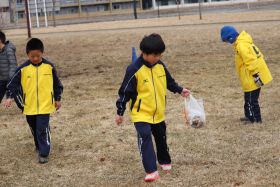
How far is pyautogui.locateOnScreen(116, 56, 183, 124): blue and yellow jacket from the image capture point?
16.8 feet

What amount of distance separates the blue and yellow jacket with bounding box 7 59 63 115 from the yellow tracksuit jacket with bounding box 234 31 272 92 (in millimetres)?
2605

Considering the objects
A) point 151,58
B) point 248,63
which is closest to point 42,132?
point 151,58

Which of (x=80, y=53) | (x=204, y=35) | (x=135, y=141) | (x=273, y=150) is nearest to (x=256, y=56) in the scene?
(x=273, y=150)

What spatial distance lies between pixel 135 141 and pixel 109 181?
147cm

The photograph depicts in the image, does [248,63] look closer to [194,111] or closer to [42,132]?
[194,111]

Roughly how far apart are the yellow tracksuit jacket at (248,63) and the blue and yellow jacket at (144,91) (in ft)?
6.87

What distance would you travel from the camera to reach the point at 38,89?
6.12 m

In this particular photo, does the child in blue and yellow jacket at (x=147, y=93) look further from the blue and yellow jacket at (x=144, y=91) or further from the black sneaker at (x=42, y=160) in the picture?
the black sneaker at (x=42, y=160)

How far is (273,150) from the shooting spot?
19.9ft

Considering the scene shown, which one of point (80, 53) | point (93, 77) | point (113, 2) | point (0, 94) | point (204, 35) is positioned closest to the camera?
point (0, 94)

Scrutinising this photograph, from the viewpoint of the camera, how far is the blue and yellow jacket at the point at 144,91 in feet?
16.8

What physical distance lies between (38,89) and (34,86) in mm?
59

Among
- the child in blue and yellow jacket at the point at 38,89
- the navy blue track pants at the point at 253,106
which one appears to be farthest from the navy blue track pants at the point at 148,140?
the navy blue track pants at the point at 253,106

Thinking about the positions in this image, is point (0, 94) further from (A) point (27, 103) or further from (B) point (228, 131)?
(B) point (228, 131)
